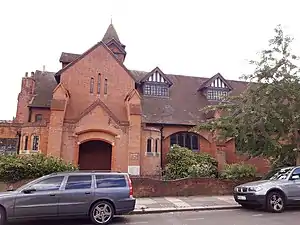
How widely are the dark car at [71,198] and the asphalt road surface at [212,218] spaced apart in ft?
1.72

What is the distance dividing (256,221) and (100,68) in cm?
1915

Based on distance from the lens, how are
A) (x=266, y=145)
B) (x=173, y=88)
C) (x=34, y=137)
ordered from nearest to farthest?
(x=266, y=145)
(x=34, y=137)
(x=173, y=88)

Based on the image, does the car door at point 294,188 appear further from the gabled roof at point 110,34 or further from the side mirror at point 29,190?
the gabled roof at point 110,34

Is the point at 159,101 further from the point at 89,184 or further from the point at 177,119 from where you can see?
the point at 89,184

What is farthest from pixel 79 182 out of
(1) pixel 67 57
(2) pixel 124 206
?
(1) pixel 67 57

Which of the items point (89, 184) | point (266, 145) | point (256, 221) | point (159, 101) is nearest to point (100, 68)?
point (159, 101)

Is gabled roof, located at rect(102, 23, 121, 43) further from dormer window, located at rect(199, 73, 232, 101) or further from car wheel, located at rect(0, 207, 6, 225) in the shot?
car wheel, located at rect(0, 207, 6, 225)

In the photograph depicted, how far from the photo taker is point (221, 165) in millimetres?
25938

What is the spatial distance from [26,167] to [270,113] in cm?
1308

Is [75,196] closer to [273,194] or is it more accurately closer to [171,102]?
[273,194]

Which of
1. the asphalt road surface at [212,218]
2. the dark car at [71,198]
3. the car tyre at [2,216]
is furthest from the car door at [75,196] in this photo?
the car tyre at [2,216]

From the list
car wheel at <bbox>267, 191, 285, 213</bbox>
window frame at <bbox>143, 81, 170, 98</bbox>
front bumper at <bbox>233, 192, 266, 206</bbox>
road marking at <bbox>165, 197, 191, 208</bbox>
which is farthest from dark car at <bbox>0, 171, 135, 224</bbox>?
window frame at <bbox>143, 81, 170, 98</bbox>

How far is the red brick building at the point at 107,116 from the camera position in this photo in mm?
22688

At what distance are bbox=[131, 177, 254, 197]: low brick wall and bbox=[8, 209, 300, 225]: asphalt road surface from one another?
4257 millimetres
